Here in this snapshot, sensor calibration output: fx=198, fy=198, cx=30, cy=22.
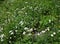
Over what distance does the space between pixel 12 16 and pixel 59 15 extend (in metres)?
2.19

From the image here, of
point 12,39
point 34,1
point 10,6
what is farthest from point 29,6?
point 12,39

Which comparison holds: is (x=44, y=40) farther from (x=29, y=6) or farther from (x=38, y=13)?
(x=29, y=6)

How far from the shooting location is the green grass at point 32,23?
792 cm

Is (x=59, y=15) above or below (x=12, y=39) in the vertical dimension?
above

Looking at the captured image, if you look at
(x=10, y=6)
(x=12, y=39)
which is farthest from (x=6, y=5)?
(x=12, y=39)

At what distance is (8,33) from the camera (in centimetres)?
843

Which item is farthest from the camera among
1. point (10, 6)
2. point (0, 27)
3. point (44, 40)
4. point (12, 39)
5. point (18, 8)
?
point (10, 6)

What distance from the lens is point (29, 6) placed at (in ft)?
31.0

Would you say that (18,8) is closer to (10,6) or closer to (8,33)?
(10,6)

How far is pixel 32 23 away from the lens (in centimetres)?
852

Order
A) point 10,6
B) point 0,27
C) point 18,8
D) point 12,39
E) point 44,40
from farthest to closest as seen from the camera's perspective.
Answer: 1. point 10,6
2. point 18,8
3. point 0,27
4. point 12,39
5. point 44,40

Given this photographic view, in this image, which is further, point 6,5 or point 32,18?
point 6,5

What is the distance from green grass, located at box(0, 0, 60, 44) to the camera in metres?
7.92

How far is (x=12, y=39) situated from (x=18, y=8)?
6.31 feet
